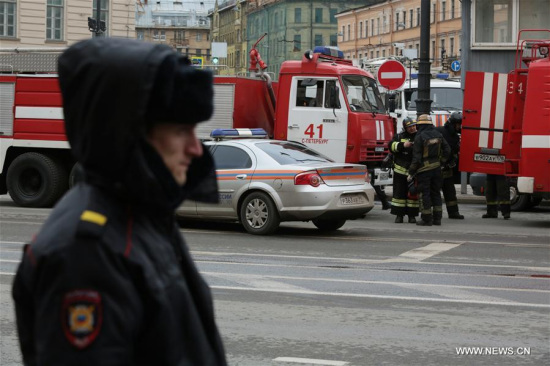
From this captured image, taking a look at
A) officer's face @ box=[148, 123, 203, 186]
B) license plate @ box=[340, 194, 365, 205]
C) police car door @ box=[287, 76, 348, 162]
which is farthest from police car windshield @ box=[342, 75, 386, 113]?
officer's face @ box=[148, 123, 203, 186]

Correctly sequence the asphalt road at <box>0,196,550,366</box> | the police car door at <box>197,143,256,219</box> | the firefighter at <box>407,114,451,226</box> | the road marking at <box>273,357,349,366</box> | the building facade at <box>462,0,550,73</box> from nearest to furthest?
the road marking at <box>273,357,349,366</box> < the asphalt road at <box>0,196,550,366</box> < the police car door at <box>197,143,256,219</box> < the firefighter at <box>407,114,451,226</box> < the building facade at <box>462,0,550,73</box>

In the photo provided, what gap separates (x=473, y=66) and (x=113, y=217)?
24.0m

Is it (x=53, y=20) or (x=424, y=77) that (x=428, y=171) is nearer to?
(x=424, y=77)

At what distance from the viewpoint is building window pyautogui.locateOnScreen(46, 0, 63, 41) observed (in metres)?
50.5

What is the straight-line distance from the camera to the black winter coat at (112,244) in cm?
194

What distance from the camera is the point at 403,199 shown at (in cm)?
1741

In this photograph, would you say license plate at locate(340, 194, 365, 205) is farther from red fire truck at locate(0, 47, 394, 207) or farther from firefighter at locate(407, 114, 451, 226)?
red fire truck at locate(0, 47, 394, 207)

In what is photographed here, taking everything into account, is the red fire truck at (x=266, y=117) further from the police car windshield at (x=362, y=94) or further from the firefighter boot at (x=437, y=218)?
the firefighter boot at (x=437, y=218)

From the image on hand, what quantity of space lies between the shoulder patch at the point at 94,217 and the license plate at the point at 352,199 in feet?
41.8

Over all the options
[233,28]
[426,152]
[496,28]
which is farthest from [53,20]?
[233,28]

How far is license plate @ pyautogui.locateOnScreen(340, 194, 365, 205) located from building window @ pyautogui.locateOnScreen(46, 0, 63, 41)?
1492 inches

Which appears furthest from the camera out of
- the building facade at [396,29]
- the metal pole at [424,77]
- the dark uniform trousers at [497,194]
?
the building facade at [396,29]

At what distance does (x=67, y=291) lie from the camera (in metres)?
1.94

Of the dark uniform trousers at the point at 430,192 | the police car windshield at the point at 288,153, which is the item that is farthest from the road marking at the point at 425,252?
the dark uniform trousers at the point at 430,192
